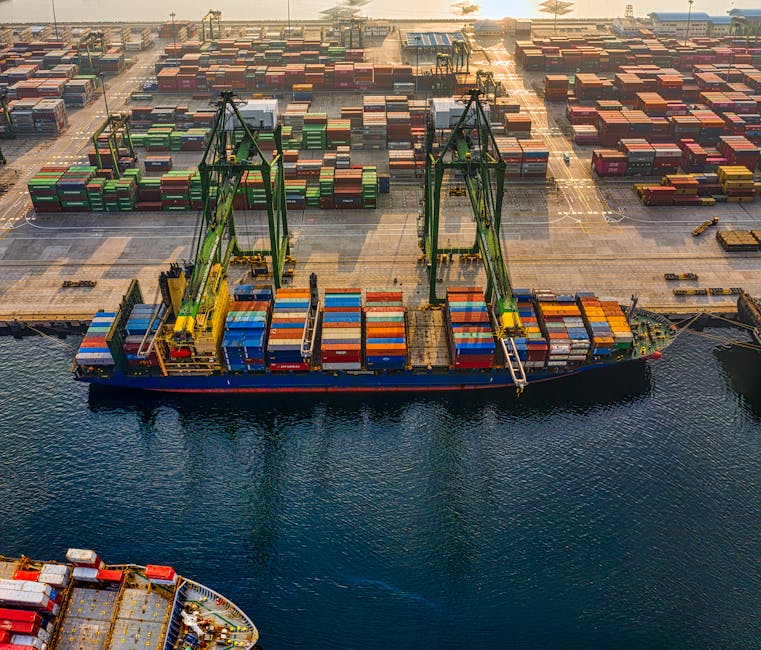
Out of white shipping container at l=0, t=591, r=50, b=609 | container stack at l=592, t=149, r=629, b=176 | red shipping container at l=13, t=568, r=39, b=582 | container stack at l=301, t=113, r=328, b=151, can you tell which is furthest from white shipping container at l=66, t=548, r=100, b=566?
container stack at l=592, t=149, r=629, b=176

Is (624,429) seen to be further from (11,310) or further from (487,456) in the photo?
(11,310)

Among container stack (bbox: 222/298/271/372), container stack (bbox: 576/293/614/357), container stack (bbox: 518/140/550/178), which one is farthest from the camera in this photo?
container stack (bbox: 518/140/550/178)

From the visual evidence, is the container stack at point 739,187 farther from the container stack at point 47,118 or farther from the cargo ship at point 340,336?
the container stack at point 47,118

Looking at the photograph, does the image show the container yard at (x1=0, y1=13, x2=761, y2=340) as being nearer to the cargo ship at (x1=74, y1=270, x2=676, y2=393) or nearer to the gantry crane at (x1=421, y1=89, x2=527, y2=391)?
the cargo ship at (x1=74, y1=270, x2=676, y2=393)

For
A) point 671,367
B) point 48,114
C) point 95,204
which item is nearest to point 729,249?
point 671,367

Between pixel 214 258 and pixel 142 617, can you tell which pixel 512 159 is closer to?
pixel 214 258

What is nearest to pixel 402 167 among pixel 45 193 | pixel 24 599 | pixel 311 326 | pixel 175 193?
pixel 175 193
